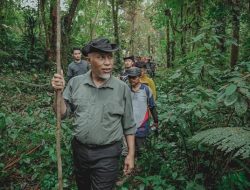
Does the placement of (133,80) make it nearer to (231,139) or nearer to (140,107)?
(140,107)

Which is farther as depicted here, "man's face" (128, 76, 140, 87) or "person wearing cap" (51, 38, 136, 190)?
"man's face" (128, 76, 140, 87)

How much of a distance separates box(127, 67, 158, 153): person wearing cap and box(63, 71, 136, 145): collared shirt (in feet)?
7.58

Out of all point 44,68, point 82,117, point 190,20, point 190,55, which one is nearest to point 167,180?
point 190,55

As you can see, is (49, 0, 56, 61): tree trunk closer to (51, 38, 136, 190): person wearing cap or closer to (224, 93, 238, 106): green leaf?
(51, 38, 136, 190): person wearing cap

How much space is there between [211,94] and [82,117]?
5.16 feet

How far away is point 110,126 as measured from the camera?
375 centimetres

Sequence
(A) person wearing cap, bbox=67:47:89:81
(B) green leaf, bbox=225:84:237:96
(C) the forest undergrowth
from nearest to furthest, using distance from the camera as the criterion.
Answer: (B) green leaf, bbox=225:84:237:96 < (C) the forest undergrowth < (A) person wearing cap, bbox=67:47:89:81

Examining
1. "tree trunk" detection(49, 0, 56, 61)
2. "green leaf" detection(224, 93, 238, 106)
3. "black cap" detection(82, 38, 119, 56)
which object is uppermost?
"tree trunk" detection(49, 0, 56, 61)

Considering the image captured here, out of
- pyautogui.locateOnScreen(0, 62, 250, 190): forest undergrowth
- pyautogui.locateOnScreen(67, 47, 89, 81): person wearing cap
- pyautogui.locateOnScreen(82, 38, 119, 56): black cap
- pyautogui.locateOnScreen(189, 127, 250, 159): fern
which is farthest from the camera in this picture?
pyautogui.locateOnScreen(67, 47, 89, 81): person wearing cap

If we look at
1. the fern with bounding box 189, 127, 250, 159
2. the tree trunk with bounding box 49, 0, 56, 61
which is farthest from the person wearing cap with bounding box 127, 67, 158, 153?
the tree trunk with bounding box 49, 0, 56, 61

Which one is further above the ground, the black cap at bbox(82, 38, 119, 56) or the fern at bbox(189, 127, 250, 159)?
the black cap at bbox(82, 38, 119, 56)

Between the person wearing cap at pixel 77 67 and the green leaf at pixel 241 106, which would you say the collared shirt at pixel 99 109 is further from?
the person wearing cap at pixel 77 67

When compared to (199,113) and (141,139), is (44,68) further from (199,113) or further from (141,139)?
(199,113)

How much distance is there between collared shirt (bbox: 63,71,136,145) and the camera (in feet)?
12.2
